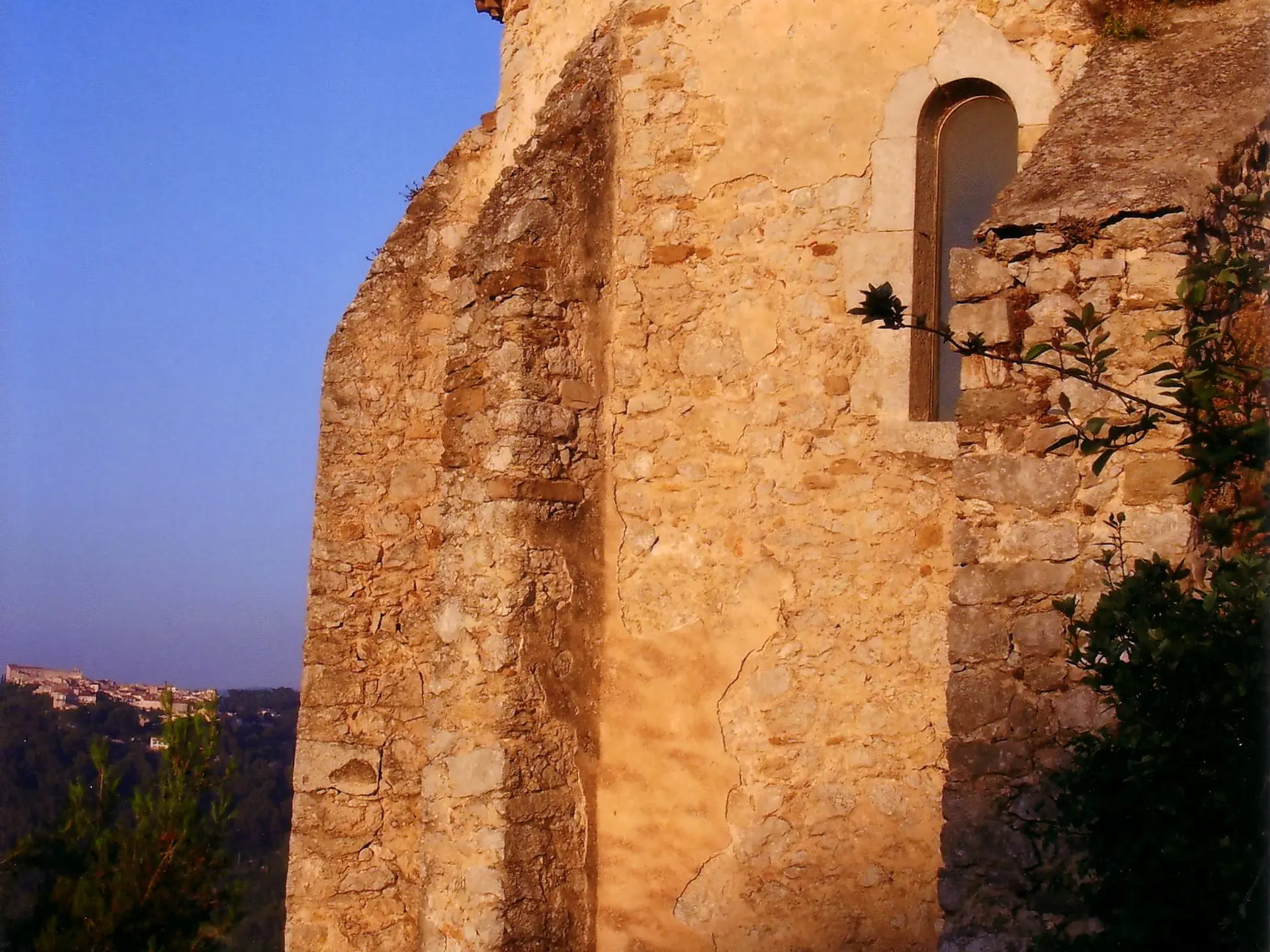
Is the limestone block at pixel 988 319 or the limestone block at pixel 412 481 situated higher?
the limestone block at pixel 988 319

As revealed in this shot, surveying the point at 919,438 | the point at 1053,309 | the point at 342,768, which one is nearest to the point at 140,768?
the point at 342,768

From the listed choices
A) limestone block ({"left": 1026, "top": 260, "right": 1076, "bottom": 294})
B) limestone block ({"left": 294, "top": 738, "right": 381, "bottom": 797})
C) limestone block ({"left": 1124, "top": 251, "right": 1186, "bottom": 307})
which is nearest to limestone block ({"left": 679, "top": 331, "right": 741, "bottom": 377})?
limestone block ({"left": 1026, "top": 260, "right": 1076, "bottom": 294})

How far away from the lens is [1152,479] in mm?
4645

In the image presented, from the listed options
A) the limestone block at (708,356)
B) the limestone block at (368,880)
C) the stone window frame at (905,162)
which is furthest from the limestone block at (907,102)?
the limestone block at (368,880)

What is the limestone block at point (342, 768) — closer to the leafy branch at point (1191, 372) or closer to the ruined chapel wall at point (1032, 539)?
the ruined chapel wall at point (1032, 539)

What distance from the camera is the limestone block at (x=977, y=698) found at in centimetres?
471

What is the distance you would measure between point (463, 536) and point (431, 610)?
1.17 meters

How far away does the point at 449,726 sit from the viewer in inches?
253

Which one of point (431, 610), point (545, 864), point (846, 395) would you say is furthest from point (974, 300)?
point (431, 610)

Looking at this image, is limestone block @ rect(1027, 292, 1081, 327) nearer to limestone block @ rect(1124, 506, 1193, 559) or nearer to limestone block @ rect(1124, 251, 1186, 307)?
limestone block @ rect(1124, 251, 1186, 307)

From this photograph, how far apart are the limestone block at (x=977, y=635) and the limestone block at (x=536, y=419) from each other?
7.55 ft

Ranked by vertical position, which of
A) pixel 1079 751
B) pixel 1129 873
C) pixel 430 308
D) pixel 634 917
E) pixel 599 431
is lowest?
pixel 634 917

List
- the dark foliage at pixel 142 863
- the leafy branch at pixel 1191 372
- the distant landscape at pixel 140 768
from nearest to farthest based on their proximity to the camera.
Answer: the leafy branch at pixel 1191 372, the dark foliage at pixel 142 863, the distant landscape at pixel 140 768

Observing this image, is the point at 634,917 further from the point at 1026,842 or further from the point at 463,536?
the point at 1026,842
